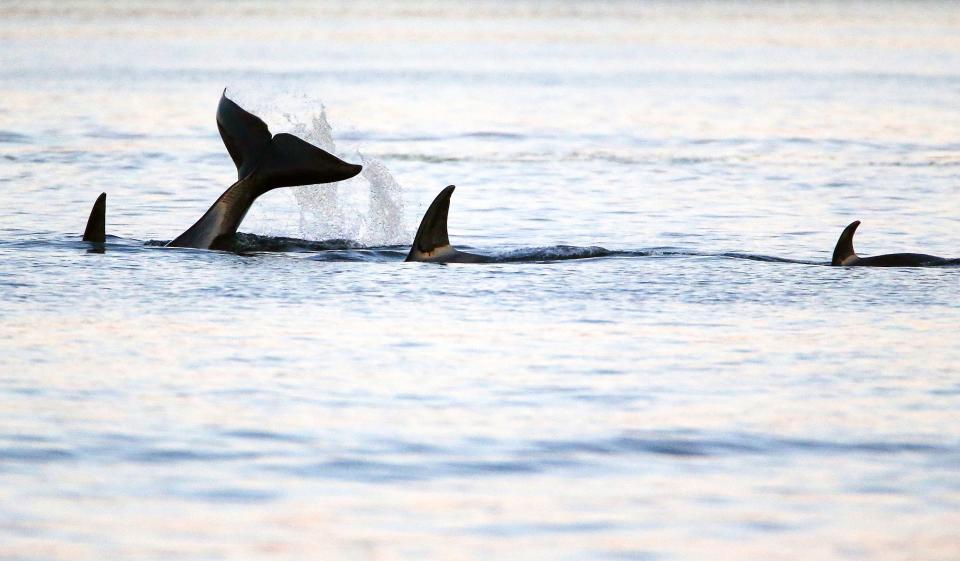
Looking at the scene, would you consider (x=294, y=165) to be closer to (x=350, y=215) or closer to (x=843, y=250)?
(x=843, y=250)

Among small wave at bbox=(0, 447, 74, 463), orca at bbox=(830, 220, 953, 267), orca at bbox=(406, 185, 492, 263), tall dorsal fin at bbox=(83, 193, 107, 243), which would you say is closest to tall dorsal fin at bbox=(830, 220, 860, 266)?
orca at bbox=(830, 220, 953, 267)

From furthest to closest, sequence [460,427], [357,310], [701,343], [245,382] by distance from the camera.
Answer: [357,310]
[701,343]
[245,382]
[460,427]

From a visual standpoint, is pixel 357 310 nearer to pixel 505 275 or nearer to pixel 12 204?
pixel 505 275

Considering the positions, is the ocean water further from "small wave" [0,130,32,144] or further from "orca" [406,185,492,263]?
"orca" [406,185,492,263]

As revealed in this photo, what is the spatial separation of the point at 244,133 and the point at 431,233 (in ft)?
7.97

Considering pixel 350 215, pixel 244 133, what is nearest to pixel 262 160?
pixel 244 133

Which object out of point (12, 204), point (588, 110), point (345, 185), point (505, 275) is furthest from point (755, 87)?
point (505, 275)

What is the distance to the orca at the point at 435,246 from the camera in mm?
18234

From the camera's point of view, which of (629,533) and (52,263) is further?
(52,263)

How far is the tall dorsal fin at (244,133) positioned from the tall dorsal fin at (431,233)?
79.3 inches

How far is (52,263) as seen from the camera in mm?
18547

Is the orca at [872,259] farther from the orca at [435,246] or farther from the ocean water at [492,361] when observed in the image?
the orca at [435,246]

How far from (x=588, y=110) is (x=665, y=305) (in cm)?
3248

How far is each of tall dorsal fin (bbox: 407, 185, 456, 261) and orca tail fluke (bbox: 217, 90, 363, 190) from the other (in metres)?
1.08
